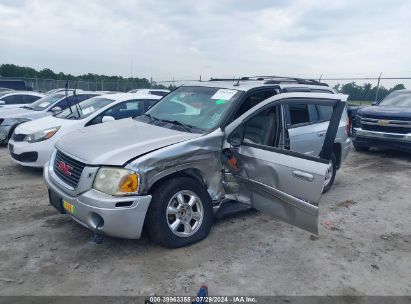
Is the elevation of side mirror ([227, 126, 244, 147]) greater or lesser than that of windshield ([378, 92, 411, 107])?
lesser

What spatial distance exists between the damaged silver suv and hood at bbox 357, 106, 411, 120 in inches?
223

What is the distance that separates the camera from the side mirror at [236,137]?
4090mm

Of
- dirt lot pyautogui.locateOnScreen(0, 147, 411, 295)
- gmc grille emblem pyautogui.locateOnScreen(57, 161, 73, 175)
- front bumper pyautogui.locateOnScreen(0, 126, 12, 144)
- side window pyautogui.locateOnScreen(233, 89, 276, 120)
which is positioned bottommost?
dirt lot pyautogui.locateOnScreen(0, 147, 411, 295)

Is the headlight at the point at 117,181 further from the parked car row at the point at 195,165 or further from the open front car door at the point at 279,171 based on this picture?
the open front car door at the point at 279,171

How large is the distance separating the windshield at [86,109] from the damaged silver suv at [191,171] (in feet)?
8.83

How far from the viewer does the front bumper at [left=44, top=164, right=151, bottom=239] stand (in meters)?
3.45

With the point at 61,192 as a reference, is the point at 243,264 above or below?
below

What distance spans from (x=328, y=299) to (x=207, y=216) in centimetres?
150

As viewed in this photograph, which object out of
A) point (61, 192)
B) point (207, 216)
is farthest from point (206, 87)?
point (61, 192)

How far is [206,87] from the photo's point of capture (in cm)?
509

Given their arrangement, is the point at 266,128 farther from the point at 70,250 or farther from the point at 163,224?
the point at 70,250

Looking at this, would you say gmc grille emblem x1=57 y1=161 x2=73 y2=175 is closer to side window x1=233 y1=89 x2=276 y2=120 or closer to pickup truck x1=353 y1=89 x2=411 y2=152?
side window x1=233 y1=89 x2=276 y2=120

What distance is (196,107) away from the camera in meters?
4.75

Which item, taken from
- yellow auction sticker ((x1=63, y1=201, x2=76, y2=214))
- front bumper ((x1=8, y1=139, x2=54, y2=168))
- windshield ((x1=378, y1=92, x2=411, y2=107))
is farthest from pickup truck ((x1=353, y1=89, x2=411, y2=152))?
yellow auction sticker ((x1=63, y1=201, x2=76, y2=214))
